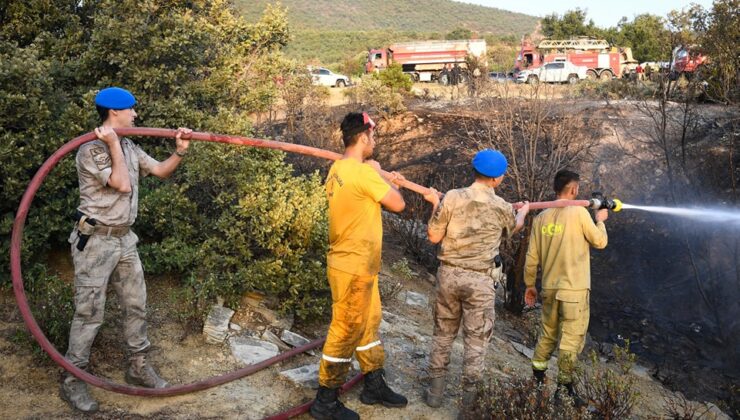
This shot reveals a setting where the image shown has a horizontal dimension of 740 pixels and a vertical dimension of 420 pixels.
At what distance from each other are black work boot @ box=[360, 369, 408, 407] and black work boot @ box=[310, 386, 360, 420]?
297mm

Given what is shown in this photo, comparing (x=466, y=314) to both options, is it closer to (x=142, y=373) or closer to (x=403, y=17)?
(x=142, y=373)

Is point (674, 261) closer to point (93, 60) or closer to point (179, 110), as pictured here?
point (179, 110)

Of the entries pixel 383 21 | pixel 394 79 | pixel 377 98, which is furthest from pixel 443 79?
pixel 383 21

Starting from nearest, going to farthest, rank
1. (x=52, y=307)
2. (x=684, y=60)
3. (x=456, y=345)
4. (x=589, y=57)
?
1. (x=52, y=307)
2. (x=456, y=345)
3. (x=684, y=60)
4. (x=589, y=57)

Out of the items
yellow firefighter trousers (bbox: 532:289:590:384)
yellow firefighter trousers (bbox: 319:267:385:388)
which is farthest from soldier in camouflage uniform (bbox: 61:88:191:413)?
yellow firefighter trousers (bbox: 532:289:590:384)

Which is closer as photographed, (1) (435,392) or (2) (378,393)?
(2) (378,393)

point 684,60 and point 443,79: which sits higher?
point 443,79

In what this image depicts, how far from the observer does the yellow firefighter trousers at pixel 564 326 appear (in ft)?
15.1

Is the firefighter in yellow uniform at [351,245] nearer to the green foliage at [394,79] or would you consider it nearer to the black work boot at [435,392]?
the black work boot at [435,392]

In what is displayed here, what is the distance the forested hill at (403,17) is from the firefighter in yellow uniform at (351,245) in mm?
68040

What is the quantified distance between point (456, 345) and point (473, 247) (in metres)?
2.16

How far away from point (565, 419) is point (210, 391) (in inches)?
98.5

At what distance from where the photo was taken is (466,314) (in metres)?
4.32

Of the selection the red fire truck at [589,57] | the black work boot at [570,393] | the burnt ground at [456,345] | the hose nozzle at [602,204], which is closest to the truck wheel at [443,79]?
the red fire truck at [589,57]
